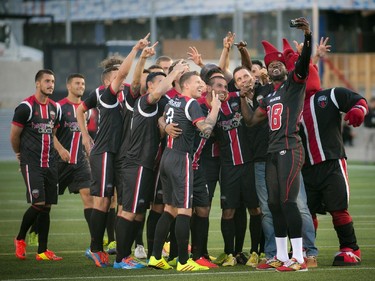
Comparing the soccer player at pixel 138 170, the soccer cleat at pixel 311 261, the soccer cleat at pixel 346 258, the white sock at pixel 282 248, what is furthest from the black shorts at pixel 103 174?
the soccer cleat at pixel 346 258

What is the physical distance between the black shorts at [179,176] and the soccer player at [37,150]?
6.76 feet

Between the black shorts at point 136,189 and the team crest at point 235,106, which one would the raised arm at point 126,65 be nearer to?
the black shorts at point 136,189

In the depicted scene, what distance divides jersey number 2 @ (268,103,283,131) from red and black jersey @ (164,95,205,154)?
67 centimetres

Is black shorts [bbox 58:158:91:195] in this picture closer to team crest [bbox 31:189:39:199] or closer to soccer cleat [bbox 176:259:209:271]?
team crest [bbox 31:189:39:199]

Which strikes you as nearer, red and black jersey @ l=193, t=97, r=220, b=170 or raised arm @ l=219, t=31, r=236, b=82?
red and black jersey @ l=193, t=97, r=220, b=170

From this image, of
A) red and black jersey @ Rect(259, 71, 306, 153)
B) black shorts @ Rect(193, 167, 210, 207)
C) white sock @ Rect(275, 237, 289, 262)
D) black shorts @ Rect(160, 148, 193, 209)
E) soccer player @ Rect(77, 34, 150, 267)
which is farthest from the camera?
soccer player @ Rect(77, 34, 150, 267)

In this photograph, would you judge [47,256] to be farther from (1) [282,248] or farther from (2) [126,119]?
(1) [282,248]

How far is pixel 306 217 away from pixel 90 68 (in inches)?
661

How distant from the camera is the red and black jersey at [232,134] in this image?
1152 cm

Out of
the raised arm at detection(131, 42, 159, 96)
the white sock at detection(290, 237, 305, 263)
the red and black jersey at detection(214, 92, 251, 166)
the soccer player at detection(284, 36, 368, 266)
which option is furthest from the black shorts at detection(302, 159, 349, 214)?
the raised arm at detection(131, 42, 159, 96)

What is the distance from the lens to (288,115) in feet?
35.0

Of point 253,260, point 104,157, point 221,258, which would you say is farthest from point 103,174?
point 253,260

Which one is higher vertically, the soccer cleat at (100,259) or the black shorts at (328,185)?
the black shorts at (328,185)

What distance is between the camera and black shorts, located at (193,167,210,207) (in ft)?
37.0
